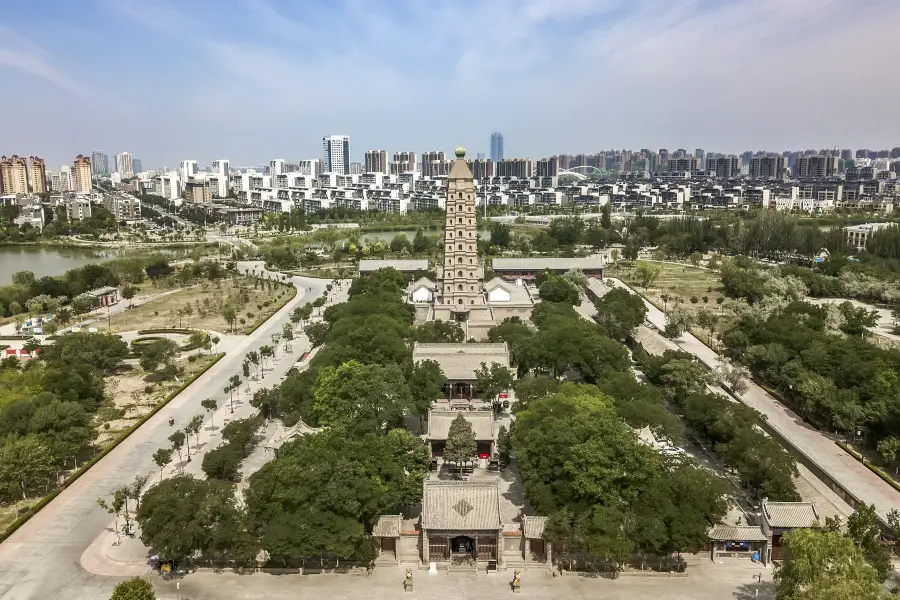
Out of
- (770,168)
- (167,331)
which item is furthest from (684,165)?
(167,331)

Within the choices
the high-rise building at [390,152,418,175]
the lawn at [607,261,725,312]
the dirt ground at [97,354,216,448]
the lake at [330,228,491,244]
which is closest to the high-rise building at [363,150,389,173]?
the high-rise building at [390,152,418,175]

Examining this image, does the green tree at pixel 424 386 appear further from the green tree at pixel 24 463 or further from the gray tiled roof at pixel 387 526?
the green tree at pixel 24 463

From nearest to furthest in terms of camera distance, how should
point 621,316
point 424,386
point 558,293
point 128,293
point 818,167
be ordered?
point 424,386 < point 621,316 < point 558,293 < point 128,293 < point 818,167

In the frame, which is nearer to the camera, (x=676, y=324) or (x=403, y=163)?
(x=676, y=324)

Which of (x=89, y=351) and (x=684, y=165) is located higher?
(x=684, y=165)

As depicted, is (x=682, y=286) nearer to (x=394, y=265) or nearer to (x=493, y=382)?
(x=394, y=265)

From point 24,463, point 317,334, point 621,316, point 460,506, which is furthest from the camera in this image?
point 621,316

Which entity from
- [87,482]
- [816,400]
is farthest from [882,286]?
[87,482]

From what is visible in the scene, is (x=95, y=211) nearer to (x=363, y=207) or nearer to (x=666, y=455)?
(x=363, y=207)
